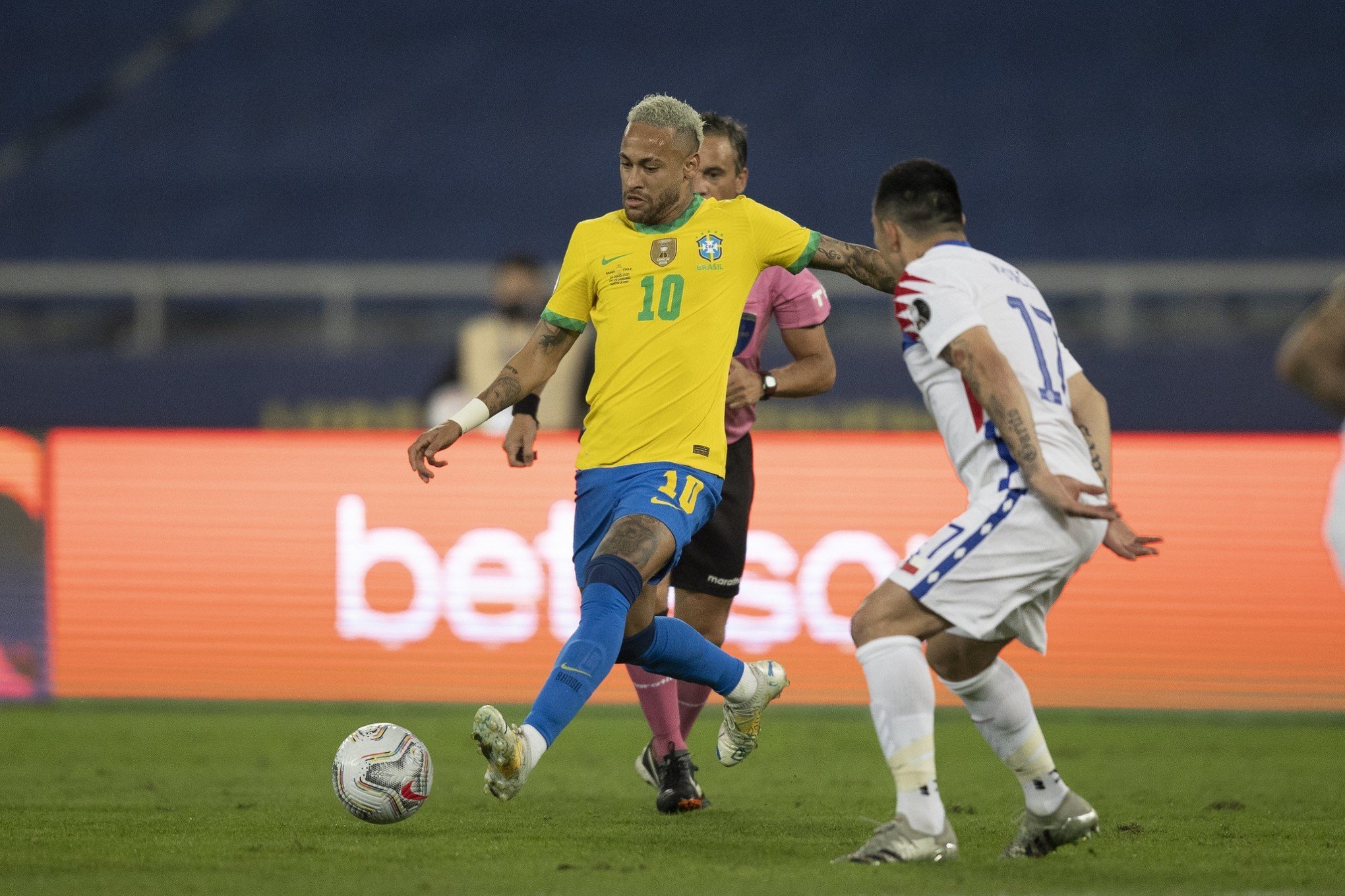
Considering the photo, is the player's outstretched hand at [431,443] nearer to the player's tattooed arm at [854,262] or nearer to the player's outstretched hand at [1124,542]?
the player's tattooed arm at [854,262]

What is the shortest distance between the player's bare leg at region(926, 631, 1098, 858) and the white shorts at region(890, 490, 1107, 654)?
0.63 feet

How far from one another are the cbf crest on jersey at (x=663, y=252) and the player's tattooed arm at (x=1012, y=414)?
1210 millimetres

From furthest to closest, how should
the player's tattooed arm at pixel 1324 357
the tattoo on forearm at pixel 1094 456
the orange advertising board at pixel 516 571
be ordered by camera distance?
the orange advertising board at pixel 516 571 → the tattoo on forearm at pixel 1094 456 → the player's tattooed arm at pixel 1324 357

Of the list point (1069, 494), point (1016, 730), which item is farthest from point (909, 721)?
point (1069, 494)

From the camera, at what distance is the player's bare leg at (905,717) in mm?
4344

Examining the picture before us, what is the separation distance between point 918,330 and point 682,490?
102 cm

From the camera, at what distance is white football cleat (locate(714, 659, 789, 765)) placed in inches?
216

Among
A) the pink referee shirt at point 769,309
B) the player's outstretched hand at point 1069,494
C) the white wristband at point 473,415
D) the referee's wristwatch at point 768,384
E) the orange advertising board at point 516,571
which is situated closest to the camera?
the player's outstretched hand at point 1069,494

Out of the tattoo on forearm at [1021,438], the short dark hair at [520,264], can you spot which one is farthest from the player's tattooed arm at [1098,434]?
the short dark hair at [520,264]

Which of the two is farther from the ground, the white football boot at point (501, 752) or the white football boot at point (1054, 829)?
the white football boot at point (501, 752)

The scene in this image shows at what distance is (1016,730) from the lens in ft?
15.0

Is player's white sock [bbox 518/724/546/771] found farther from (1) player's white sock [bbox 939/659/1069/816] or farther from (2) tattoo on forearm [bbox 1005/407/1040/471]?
(2) tattoo on forearm [bbox 1005/407/1040/471]

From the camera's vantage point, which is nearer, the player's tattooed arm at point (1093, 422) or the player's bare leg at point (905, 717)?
the player's bare leg at point (905, 717)

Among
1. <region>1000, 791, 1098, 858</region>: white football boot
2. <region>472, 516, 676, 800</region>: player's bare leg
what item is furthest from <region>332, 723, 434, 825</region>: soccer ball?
<region>1000, 791, 1098, 858</region>: white football boot
